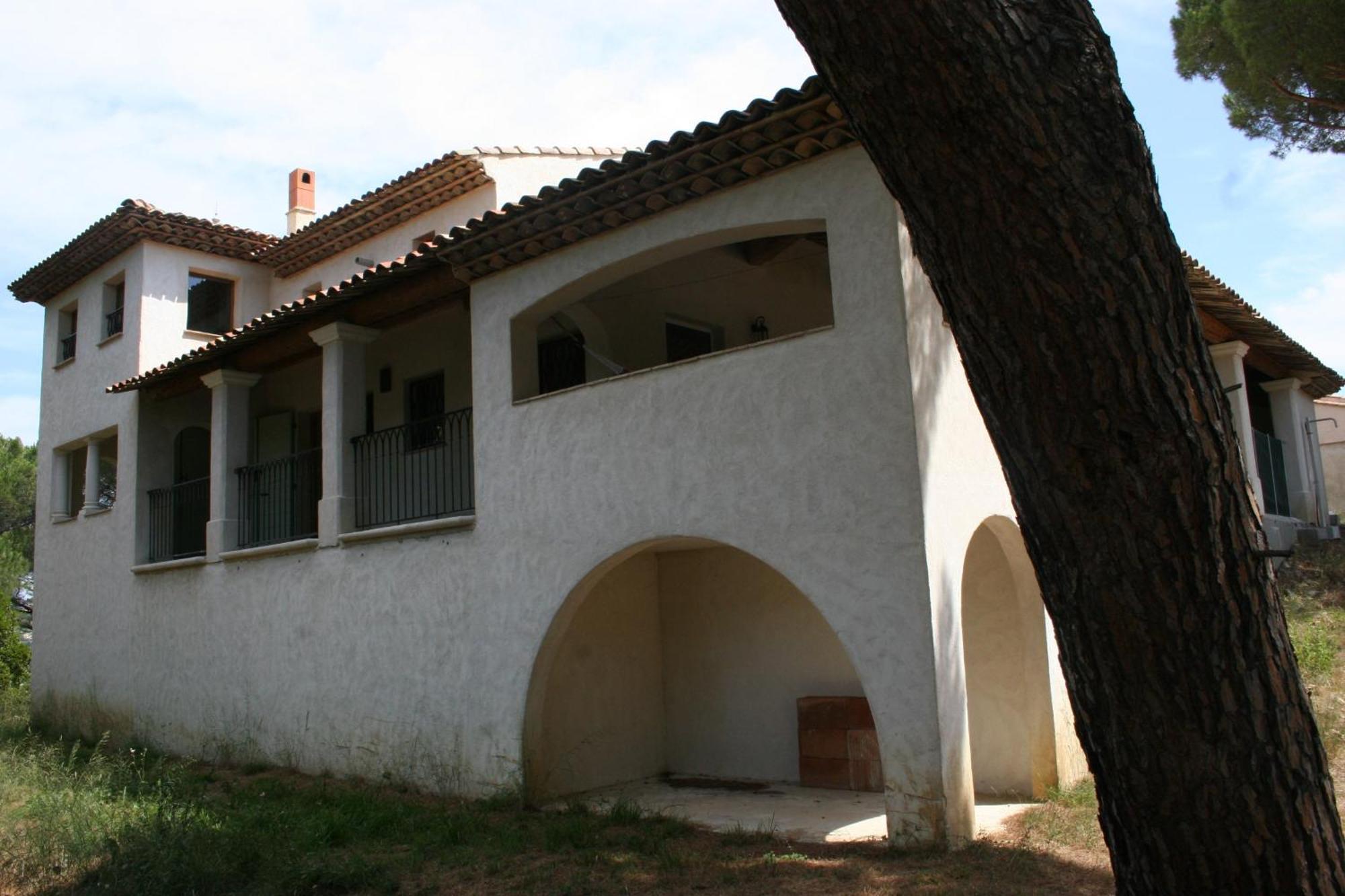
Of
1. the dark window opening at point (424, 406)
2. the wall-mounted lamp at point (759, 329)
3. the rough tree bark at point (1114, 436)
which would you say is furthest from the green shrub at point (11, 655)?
the rough tree bark at point (1114, 436)

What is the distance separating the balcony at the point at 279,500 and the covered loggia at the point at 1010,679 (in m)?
7.78

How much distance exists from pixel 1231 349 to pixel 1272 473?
3.32 meters

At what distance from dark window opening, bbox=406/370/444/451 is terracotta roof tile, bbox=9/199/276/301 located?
5.54 metres

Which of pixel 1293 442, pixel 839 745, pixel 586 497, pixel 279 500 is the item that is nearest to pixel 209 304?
pixel 279 500

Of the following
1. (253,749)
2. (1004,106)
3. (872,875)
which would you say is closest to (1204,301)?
(872,875)

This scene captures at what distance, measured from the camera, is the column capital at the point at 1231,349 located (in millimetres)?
14188

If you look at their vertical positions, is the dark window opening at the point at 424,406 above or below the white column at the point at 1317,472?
above

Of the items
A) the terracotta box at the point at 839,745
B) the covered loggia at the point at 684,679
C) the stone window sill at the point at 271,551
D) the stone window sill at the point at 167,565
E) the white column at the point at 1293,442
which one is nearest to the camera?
the terracotta box at the point at 839,745

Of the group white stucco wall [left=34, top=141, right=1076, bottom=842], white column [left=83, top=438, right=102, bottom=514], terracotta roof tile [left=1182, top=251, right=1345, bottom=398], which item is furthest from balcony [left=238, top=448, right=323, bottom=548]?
terracotta roof tile [left=1182, top=251, right=1345, bottom=398]

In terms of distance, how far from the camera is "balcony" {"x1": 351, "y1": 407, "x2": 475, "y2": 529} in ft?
39.4

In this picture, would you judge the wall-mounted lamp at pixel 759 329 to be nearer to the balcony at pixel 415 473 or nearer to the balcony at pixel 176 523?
the balcony at pixel 415 473

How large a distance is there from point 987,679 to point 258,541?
9.22 metres

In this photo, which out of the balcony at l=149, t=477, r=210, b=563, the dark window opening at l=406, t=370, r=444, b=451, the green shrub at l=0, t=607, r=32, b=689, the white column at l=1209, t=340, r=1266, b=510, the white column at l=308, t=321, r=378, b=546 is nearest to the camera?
the white column at l=308, t=321, r=378, b=546

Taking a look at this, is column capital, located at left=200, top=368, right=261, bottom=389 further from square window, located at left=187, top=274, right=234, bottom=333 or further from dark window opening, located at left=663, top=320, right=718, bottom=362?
dark window opening, located at left=663, top=320, right=718, bottom=362
